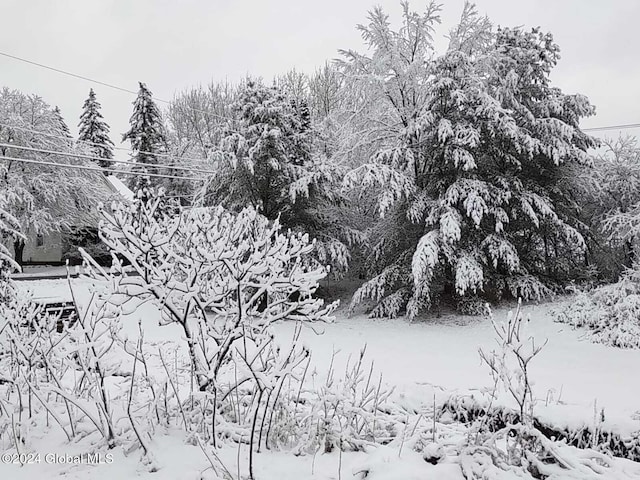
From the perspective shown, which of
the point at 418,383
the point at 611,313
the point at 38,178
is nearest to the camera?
the point at 418,383

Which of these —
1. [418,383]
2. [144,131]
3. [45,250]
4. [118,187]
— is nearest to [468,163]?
[418,383]

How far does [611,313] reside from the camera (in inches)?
316

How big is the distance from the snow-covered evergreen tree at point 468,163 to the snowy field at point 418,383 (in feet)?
3.53

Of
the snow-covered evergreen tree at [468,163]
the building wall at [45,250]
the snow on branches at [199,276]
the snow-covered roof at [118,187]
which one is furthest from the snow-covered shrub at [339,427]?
the snow-covered roof at [118,187]

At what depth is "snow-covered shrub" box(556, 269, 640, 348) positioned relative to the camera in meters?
7.46

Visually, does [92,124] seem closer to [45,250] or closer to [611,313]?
[45,250]

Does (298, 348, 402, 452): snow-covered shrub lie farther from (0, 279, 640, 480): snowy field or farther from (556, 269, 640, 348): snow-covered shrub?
(556, 269, 640, 348): snow-covered shrub

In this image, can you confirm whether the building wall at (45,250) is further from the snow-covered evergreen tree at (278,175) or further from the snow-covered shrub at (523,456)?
the snow-covered shrub at (523,456)

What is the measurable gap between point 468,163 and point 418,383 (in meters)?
5.94

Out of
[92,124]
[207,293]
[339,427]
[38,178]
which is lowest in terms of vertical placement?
[339,427]

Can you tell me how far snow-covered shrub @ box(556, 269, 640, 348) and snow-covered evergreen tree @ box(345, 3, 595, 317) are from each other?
1.14 m

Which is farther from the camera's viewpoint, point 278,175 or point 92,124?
point 92,124

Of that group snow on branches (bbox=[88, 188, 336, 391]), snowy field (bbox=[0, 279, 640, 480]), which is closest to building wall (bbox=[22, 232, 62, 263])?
snowy field (bbox=[0, 279, 640, 480])

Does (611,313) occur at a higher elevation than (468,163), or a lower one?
lower
